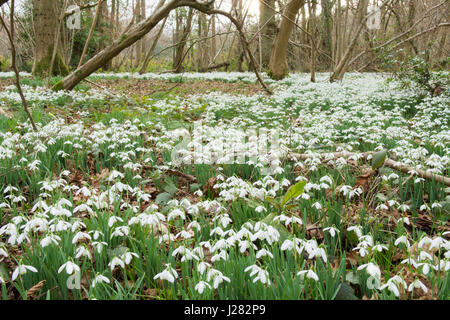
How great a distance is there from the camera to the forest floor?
1361 millimetres

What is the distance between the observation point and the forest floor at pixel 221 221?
4.47 ft

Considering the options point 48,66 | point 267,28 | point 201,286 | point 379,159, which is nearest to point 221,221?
point 201,286

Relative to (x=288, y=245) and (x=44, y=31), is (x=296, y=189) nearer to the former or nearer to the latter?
(x=288, y=245)

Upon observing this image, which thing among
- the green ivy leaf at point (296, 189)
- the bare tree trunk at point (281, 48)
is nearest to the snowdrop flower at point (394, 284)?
the green ivy leaf at point (296, 189)

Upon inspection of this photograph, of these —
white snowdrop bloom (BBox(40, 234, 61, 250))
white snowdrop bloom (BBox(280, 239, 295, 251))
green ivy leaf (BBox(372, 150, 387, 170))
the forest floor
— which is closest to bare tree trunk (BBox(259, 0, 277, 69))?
the forest floor

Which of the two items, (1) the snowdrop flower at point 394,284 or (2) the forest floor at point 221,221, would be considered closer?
(1) the snowdrop flower at point 394,284

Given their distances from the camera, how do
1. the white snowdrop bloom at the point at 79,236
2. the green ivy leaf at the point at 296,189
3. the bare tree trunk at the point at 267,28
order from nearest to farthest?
1. the white snowdrop bloom at the point at 79,236
2. the green ivy leaf at the point at 296,189
3. the bare tree trunk at the point at 267,28

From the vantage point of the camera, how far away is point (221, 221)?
1.75m

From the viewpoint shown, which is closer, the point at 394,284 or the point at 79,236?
the point at 394,284

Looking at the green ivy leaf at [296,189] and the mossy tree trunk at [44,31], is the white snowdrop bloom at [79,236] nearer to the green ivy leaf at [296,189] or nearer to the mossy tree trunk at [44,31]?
the green ivy leaf at [296,189]

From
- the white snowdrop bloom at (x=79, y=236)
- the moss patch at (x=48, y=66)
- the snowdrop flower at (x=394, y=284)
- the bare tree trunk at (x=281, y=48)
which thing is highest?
the bare tree trunk at (x=281, y=48)

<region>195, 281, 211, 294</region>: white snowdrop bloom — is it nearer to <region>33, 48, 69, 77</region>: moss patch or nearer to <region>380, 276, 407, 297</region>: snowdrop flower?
<region>380, 276, 407, 297</region>: snowdrop flower

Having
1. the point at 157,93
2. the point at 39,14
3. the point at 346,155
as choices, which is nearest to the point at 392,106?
the point at 346,155

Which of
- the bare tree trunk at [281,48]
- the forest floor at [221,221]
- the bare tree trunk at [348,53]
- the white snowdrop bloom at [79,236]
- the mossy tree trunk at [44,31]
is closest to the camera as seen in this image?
the forest floor at [221,221]
